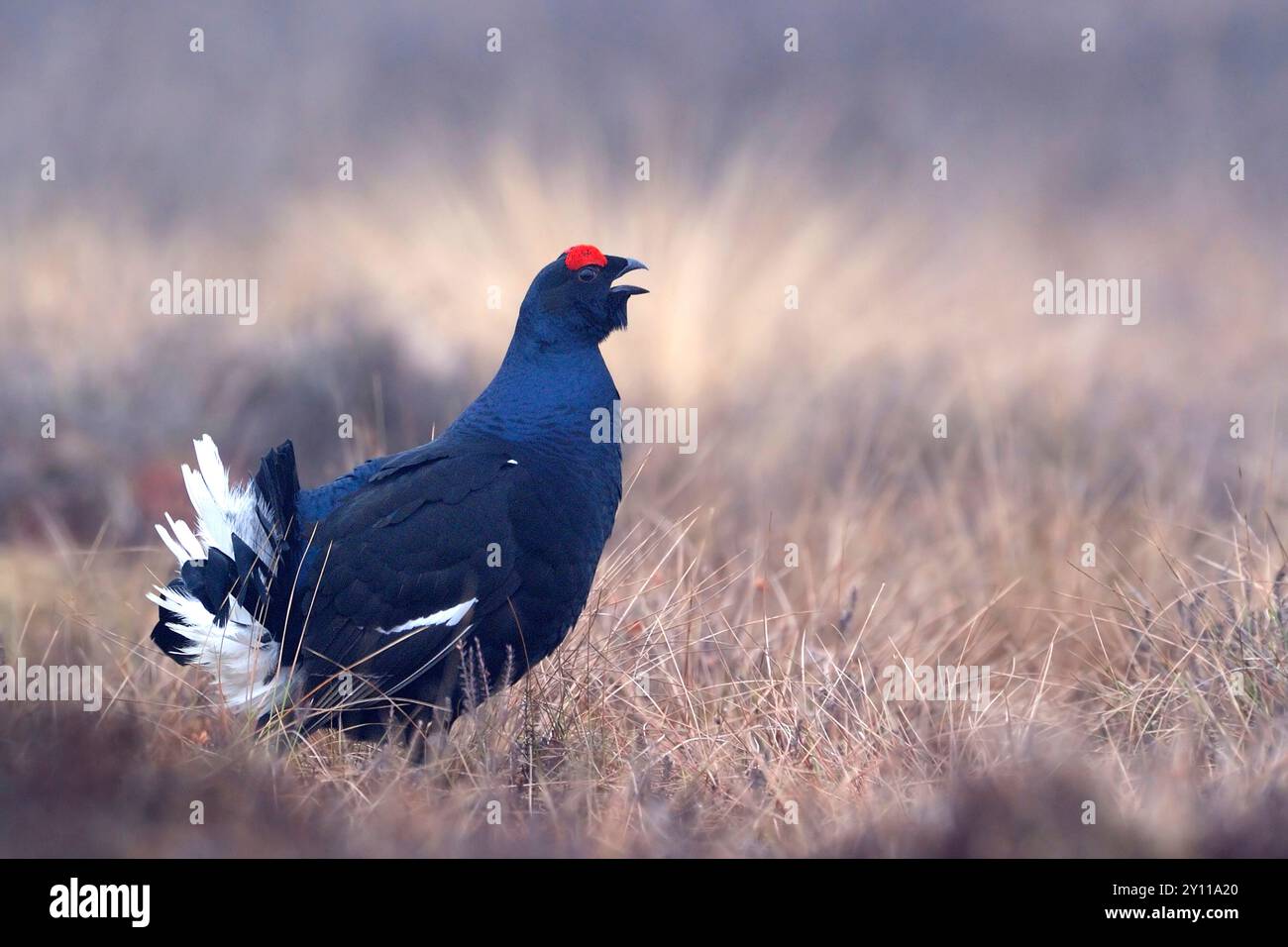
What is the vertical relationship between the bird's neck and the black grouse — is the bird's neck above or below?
above

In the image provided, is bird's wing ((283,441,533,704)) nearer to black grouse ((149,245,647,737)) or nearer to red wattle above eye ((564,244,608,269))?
black grouse ((149,245,647,737))

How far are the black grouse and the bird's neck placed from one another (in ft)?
0.33

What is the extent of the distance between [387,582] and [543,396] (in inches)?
28.8

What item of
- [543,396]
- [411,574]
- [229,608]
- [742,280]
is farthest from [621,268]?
[742,280]

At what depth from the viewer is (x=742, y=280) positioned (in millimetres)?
8938

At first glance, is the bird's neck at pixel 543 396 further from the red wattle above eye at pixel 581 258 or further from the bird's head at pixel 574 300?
the red wattle above eye at pixel 581 258

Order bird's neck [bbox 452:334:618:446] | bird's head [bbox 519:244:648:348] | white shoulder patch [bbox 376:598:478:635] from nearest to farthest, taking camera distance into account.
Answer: white shoulder patch [bbox 376:598:478:635], bird's neck [bbox 452:334:618:446], bird's head [bbox 519:244:648:348]

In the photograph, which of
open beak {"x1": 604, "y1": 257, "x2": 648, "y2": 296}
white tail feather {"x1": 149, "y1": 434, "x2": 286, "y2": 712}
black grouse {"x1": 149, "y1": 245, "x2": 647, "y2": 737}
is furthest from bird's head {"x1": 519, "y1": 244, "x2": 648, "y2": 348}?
white tail feather {"x1": 149, "y1": 434, "x2": 286, "y2": 712}

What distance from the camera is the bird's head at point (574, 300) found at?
14.3 ft

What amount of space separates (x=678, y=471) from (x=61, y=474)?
2.86m

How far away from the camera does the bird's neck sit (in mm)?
4188

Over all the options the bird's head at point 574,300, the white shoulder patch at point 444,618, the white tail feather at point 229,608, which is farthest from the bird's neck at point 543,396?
the white tail feather at point 229,608

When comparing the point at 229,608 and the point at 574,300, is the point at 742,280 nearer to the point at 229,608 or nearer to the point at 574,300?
the point at 574,300
